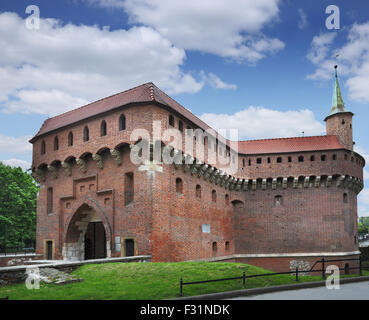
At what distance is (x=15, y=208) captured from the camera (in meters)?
39.3

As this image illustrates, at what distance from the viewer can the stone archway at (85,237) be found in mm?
25047

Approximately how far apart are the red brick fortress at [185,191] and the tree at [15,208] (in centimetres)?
1302

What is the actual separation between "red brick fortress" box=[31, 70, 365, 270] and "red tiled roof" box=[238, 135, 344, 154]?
83 millimetres

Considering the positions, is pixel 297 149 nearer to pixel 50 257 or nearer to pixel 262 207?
pixel 262 207

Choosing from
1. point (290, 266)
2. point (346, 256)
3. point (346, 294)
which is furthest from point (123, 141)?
point (346, 256)

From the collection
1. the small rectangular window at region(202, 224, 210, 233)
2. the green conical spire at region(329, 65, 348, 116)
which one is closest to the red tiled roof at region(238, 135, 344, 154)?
the green conical spire at region(329, 65, 348, 116)

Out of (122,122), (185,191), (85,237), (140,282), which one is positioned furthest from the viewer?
(85,237)

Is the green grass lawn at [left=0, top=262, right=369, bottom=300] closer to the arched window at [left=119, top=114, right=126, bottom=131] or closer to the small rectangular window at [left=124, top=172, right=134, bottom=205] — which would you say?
the small rectangular window at [left=124, top=172, right=134, bottom=205]

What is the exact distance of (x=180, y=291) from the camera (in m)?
11.9

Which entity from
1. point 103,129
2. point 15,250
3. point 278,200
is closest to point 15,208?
point 15,250

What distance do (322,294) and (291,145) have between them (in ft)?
69.0

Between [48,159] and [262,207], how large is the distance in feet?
55.7

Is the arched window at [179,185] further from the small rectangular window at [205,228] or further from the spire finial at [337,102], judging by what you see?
the spire finial at [337,102]

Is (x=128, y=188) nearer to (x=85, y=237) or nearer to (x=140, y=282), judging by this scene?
(x=85, y=237)
